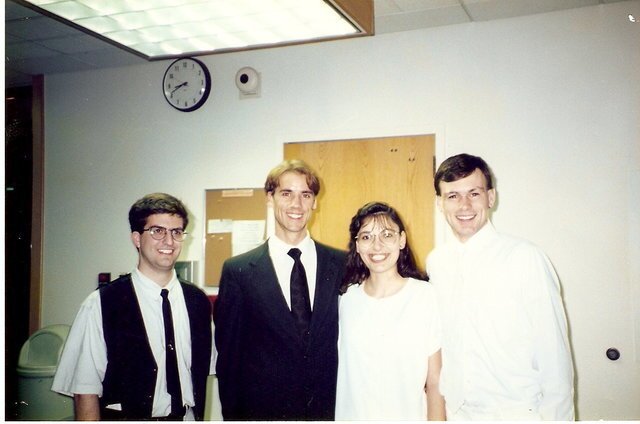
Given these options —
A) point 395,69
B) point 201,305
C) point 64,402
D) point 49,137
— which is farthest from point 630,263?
point 49,137

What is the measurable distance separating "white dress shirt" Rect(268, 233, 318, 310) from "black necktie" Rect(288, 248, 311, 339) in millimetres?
28

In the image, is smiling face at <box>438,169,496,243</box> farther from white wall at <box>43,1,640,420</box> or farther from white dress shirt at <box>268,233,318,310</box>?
white wall at <box>43,1,640,420</box>

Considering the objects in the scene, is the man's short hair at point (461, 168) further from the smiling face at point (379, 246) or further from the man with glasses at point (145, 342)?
the man with glasses at point (145, 342)

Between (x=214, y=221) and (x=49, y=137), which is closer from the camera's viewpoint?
(x=214, y=221)

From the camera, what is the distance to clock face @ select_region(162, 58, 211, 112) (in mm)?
3328

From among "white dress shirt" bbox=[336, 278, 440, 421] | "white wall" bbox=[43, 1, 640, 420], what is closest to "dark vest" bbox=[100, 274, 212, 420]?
"white dress shirt" bbox=[336, 278, 440, 421]

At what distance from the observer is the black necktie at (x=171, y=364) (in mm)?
1615

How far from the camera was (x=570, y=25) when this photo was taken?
2572mm

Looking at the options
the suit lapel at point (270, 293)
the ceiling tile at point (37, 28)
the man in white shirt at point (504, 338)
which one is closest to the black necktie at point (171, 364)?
the suit lapel at point (270, 293)

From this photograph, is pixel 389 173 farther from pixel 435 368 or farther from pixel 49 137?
pixel 49 137

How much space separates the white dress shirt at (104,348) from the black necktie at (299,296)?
41 cm

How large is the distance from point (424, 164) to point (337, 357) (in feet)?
5.02

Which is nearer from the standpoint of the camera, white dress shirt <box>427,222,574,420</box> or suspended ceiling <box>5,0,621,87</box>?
white dress shirt <box>427,222,574,420</box>

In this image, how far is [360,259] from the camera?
5.78 ft
